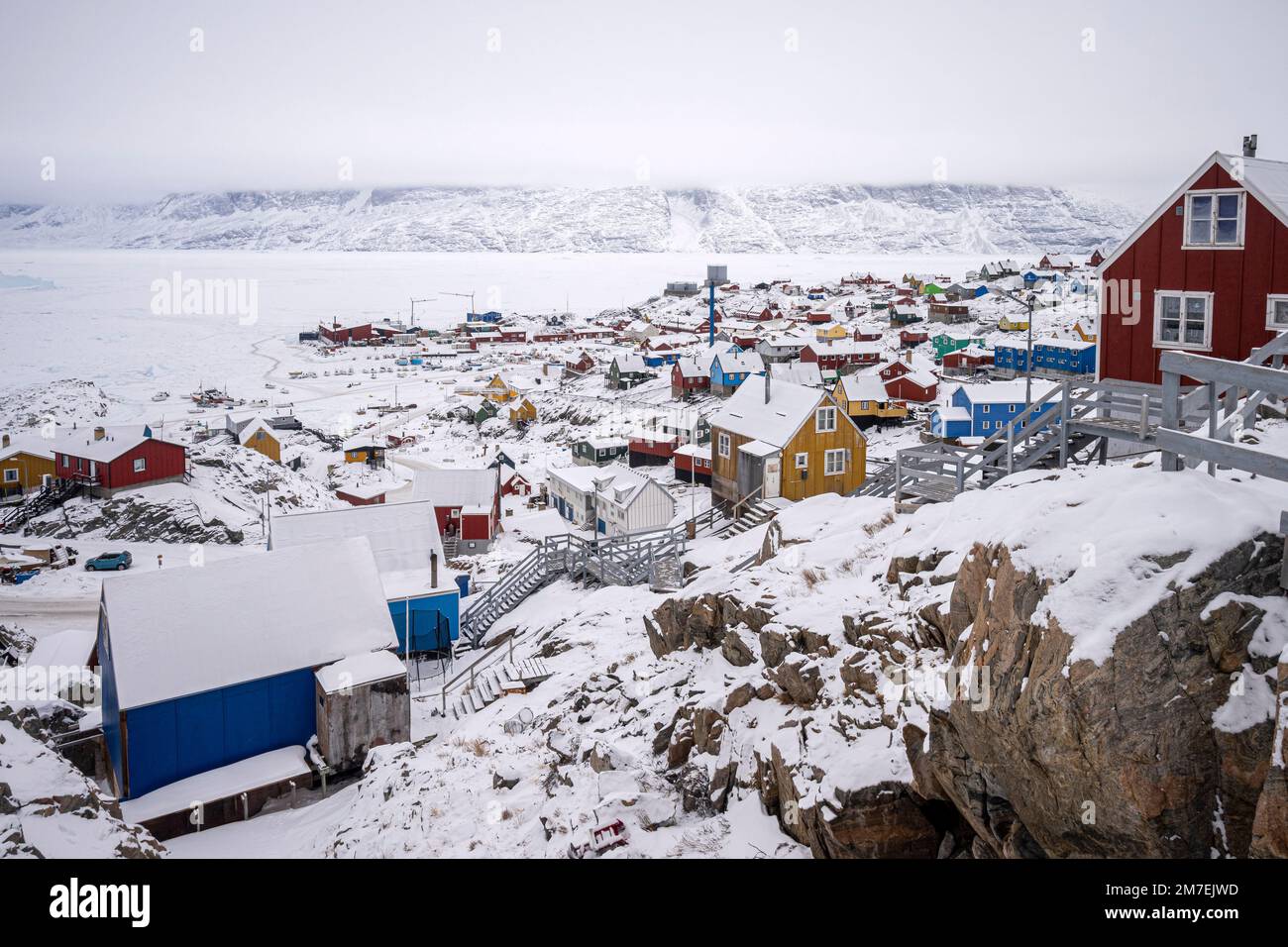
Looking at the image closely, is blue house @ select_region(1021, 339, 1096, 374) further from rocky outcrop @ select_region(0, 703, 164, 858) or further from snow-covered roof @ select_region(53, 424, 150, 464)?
rocky outcrop @ select_region(0, 703, 164, 858)

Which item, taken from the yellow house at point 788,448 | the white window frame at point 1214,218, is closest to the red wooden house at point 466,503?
the yellow house at point 788,448

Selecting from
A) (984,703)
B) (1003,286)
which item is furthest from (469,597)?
(1003,286)

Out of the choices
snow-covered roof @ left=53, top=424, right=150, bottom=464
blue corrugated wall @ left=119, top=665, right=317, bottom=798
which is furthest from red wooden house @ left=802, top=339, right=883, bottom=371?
blue corrugated wall @ left=119, top=665, right=317, bottom=798

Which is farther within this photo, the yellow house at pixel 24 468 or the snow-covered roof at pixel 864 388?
the snow-covered roof at pixel 864 388

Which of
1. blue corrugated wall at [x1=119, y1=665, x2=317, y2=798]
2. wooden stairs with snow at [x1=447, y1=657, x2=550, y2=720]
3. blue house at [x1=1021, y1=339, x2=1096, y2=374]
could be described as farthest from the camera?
blue house at [x1=1021, y1=339, x2=1096, y2=374]

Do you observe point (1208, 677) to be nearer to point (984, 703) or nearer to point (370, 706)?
point (984, 703)

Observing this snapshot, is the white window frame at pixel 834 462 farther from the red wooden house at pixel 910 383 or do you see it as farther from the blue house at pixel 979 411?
the red wooden house at pixel 910 383
